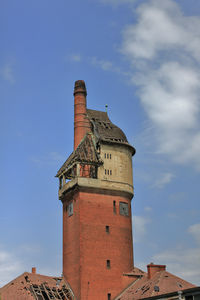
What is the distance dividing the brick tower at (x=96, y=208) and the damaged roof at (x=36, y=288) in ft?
4.48

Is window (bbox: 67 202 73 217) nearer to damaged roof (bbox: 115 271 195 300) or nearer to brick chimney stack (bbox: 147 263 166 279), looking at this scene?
damaged roof (bbox: 115 271 195 300)

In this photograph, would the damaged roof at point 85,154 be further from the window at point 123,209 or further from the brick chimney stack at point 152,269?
→ the brick chimney stack at point 152,269

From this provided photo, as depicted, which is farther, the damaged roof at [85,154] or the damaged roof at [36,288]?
the damaged roof at [85,154]

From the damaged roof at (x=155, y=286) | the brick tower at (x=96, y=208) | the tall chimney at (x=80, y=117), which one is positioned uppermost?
the tall chimney at (x=80, y=117)

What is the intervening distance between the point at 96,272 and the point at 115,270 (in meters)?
2.77

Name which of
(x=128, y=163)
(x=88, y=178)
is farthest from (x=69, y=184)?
(x=128, y=163)

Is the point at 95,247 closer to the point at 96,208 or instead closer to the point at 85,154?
the point at 96,208

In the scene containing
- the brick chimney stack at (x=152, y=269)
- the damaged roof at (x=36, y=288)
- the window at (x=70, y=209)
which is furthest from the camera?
the window at (x=70, y=209)

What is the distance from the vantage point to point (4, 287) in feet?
186

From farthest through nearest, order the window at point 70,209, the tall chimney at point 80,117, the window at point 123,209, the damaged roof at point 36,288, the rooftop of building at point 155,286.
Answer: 1. the tall chimney at point 80,117
2. the window at point 123,209
3. the window at point 70,209
4. the damaged roof at point 36,288
5. the rooftop of building at point 155,286

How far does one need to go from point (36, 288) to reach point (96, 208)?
12779 millimetres

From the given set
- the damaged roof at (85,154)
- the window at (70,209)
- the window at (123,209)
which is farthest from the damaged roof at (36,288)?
the damaged roof at (85,154)

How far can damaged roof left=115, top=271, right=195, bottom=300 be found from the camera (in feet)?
169

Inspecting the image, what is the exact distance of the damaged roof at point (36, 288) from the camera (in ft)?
181
